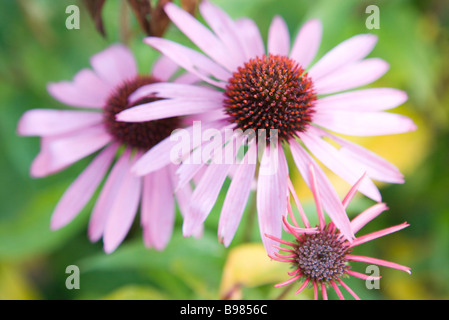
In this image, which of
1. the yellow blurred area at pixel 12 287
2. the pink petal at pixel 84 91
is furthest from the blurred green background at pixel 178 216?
the pink petal at pixel 84 91

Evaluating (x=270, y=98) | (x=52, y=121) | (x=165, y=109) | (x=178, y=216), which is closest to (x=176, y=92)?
(x=165, y=109)

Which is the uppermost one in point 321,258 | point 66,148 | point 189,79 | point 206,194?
point 189,79

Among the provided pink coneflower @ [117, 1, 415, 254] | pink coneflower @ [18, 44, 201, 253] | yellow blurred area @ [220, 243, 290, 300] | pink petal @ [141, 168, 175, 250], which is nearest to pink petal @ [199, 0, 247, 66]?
pink coneflower @ [117, 1, 415, 254]

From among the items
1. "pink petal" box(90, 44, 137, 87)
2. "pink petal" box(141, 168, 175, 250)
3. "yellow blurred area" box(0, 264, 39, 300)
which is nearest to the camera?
"pink petal" box(141, 168, 175, 250)

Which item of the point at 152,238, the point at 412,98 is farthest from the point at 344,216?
the point at 412,98

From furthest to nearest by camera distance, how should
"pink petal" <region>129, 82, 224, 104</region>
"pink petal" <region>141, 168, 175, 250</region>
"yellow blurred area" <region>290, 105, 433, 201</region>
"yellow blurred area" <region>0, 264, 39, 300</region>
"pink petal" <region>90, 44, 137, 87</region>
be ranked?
"yellow blurred area" <region>290, 105, 433, 201</region> → "yellow blurred area" <region>0, 264, 39, 300</region> → "pink petal" <region>90, 44, 137, 87</region> → "pink petal" <region>141, 168, 175, 250</region> → "pink petal" <region>129, 82, 224, 104</region>

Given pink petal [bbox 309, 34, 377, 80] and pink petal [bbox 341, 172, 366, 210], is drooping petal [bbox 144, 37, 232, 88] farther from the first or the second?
pink petal [bbox 341, 172, 366, 210]

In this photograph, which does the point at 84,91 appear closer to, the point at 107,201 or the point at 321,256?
Result: the point at 107,201
